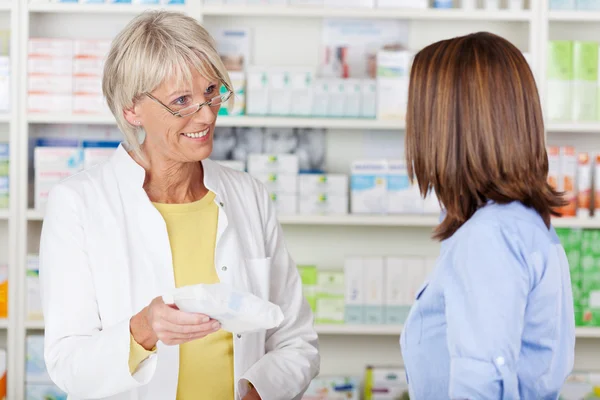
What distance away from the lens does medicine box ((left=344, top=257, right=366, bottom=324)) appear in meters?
3.26

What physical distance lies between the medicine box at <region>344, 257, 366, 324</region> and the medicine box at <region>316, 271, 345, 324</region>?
0.08 feet

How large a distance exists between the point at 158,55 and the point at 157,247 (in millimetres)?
412

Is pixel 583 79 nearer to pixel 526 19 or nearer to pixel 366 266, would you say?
pixel 526 19

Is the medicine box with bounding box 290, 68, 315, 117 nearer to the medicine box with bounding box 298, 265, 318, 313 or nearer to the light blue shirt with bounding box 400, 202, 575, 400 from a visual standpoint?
the medicine box with bounding box 298, 265, 318, 313

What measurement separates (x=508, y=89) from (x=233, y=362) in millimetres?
854

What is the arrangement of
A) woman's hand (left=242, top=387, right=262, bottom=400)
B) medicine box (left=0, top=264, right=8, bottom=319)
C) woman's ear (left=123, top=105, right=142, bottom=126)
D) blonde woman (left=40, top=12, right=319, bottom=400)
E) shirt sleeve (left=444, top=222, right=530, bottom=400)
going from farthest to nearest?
medicine box (left=0, top=264, right=8, bottom=319) → woman's ear (left=123, top=105, right=142, bottom=126) → woman's hand (left=242, top=387, right=262, bottom=400) → blonde woman (left=40, top=12, right=319, bottom=400) → shirt sleeve (left=444, top=222, right=530, bottom=400)

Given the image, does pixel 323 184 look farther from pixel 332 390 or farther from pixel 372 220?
pixel 332 390

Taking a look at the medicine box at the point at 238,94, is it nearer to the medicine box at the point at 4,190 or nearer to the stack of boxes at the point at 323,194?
the stack of boxes at the point at 323,194

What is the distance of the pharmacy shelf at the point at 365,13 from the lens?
330 centimetres

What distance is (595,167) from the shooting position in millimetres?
3318

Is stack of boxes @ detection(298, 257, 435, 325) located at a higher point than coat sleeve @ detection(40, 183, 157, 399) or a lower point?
lower

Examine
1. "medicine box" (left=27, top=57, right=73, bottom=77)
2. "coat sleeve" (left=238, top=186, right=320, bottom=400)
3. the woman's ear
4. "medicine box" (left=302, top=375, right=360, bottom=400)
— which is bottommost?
"medicine box" (left=302, top=375, right=360, bottom=400)

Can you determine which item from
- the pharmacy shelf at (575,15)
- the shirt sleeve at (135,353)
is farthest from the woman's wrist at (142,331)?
the pharmacy shelf at (575,15)

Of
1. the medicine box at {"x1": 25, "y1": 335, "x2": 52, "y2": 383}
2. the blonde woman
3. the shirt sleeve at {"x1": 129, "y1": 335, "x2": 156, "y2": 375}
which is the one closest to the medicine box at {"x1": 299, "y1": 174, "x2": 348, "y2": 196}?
the medicine box at {"x1": 25, "y1": 335, "x2": 52, "y2": 383}
